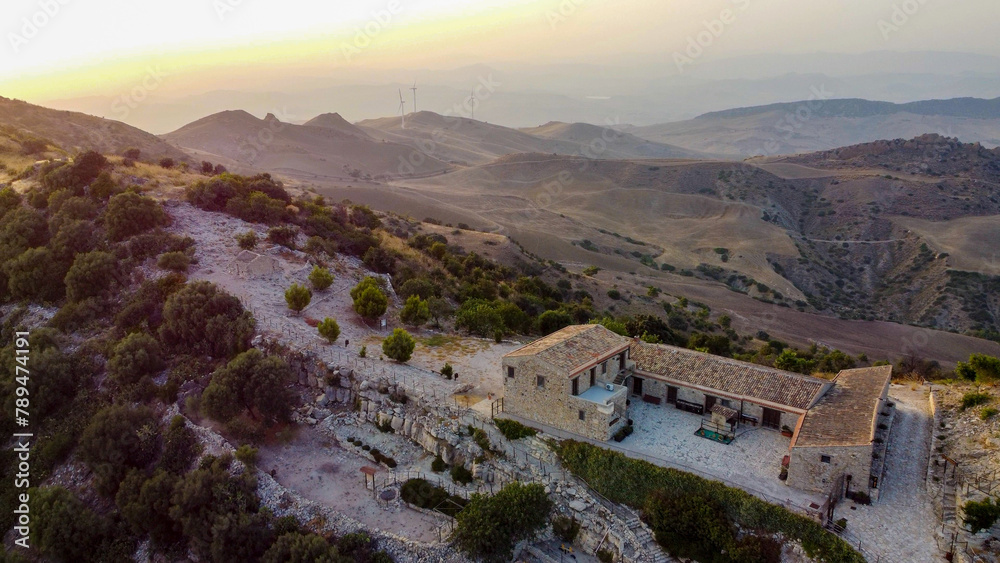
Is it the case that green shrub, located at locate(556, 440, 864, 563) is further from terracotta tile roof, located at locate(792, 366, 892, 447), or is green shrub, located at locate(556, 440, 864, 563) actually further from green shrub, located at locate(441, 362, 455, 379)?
green shrub, located at locate(441, 362, 455, 379)

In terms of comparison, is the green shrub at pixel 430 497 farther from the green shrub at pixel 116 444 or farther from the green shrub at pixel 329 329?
the green shrub at pixel 116 444

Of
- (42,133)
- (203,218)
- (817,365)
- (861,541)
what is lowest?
(817,365)

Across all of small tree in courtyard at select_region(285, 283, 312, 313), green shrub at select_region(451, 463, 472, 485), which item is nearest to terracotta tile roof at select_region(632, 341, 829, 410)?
green shrub at select_region(451, 463, 472, 485)

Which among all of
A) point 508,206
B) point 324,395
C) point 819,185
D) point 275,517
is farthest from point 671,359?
point 819,185

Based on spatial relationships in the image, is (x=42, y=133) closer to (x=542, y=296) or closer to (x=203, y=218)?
(x=203, y=218)

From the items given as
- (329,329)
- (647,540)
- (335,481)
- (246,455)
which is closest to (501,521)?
(647,540)

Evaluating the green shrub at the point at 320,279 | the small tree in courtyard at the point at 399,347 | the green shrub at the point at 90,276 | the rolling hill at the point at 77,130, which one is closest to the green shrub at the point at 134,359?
the green shrub at the point at 90,276
